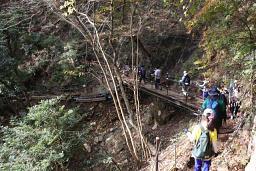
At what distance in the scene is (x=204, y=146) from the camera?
11.1 feet

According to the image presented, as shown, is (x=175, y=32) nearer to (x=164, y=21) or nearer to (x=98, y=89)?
(x=164, y=21)

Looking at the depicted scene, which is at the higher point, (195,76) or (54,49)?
(54,49)

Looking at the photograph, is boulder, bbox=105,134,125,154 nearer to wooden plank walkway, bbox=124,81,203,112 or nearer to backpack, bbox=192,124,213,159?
wooden plank walkway, bbox=124,81,203,112

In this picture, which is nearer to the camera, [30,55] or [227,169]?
[227,169]

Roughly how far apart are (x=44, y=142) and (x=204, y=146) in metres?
5.39

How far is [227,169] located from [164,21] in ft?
42.5

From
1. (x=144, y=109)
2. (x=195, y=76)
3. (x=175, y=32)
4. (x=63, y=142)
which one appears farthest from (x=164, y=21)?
(x=63, y=142)

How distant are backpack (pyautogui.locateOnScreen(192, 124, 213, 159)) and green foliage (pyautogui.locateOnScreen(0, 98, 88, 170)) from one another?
445cm

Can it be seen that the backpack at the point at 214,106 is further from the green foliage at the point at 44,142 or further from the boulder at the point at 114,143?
the boulder at the point at 114,143

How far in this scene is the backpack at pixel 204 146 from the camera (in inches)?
132

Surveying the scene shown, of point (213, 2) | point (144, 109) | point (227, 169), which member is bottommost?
point (144, 109)

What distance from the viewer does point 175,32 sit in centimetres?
1589

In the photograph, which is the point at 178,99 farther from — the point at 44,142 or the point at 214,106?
the point at 44,142

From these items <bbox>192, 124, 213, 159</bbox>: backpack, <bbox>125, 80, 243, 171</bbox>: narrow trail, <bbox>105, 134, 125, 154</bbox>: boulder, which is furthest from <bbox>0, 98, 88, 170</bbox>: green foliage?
<bbox>105, 134, 125, 154</bbox>: boulder
